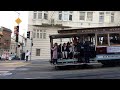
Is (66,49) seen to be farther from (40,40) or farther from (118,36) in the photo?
(40,40)

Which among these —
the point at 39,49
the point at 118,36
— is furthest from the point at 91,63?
the point at 39,49

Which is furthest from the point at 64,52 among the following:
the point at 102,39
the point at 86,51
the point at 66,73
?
the point at 66,73

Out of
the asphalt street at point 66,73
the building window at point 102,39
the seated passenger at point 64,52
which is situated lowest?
the asphalt street at point 66,73

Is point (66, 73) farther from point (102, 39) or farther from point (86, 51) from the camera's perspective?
point (102, 39)

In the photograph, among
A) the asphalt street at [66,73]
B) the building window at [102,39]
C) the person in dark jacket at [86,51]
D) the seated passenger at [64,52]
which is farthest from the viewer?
the seated passenger at [64,52]

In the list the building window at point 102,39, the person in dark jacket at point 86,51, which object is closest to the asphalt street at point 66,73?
the person in dark jacket at point 86,51

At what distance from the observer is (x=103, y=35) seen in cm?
1891

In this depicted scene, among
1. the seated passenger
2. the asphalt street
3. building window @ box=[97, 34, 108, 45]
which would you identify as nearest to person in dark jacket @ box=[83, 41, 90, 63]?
the asphalt street

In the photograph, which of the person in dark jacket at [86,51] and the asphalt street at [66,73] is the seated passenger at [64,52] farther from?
the person in dark jacket at [86,51]

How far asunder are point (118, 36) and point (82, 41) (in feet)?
6.93

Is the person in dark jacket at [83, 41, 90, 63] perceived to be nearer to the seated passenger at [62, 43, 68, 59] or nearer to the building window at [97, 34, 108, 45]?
the building window at [97, 34, 108, 45]

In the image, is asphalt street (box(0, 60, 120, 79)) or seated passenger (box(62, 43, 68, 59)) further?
seated passenger (box(62, 43, 68, 59))

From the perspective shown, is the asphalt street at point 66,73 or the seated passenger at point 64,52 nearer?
the asphalt street at point 66,73
